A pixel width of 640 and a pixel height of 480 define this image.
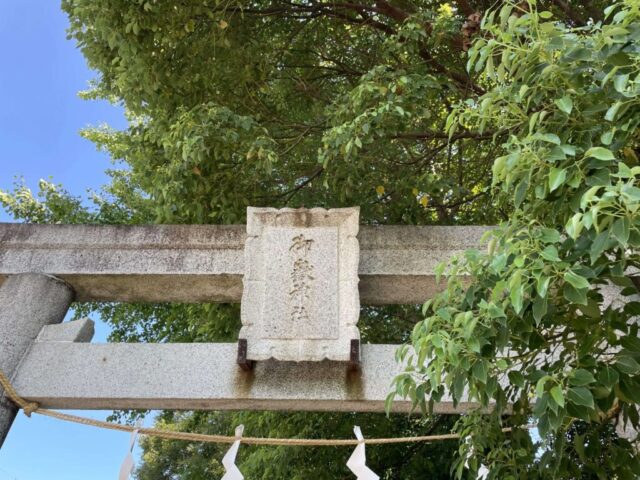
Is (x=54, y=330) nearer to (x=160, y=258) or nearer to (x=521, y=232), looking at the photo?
(x=160, y=258)

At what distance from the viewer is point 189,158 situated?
431 cm

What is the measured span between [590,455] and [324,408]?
165cm

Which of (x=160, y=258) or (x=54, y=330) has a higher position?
(x=160, y=258)

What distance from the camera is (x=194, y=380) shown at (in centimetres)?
Result: 380

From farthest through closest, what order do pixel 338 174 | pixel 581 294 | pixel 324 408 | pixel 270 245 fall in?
pixel 338 174, pixel 270 245, pixel 324 408, pixel 581 294

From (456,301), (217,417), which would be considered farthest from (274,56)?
(217,417)

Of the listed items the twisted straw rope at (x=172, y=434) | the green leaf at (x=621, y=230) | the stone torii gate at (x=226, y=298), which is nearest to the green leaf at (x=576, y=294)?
the green leaf at (x=621, y=230)

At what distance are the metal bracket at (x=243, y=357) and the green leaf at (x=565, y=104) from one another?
2420 millimetres

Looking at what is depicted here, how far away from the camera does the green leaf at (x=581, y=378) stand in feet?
6.03

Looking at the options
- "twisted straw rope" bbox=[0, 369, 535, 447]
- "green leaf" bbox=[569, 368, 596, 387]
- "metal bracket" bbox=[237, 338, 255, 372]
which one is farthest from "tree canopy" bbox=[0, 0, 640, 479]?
"metal bracket" bbox=[237, 338, 255, 372]

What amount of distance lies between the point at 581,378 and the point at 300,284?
90.5 inches

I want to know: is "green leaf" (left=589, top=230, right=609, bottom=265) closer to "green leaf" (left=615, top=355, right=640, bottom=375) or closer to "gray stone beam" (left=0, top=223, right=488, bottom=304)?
"green leaf" (left=615, top=355, right=640, bottom=375)

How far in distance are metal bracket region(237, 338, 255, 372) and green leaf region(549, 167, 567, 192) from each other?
236 cm

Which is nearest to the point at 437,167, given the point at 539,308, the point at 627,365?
the point at 627,365
